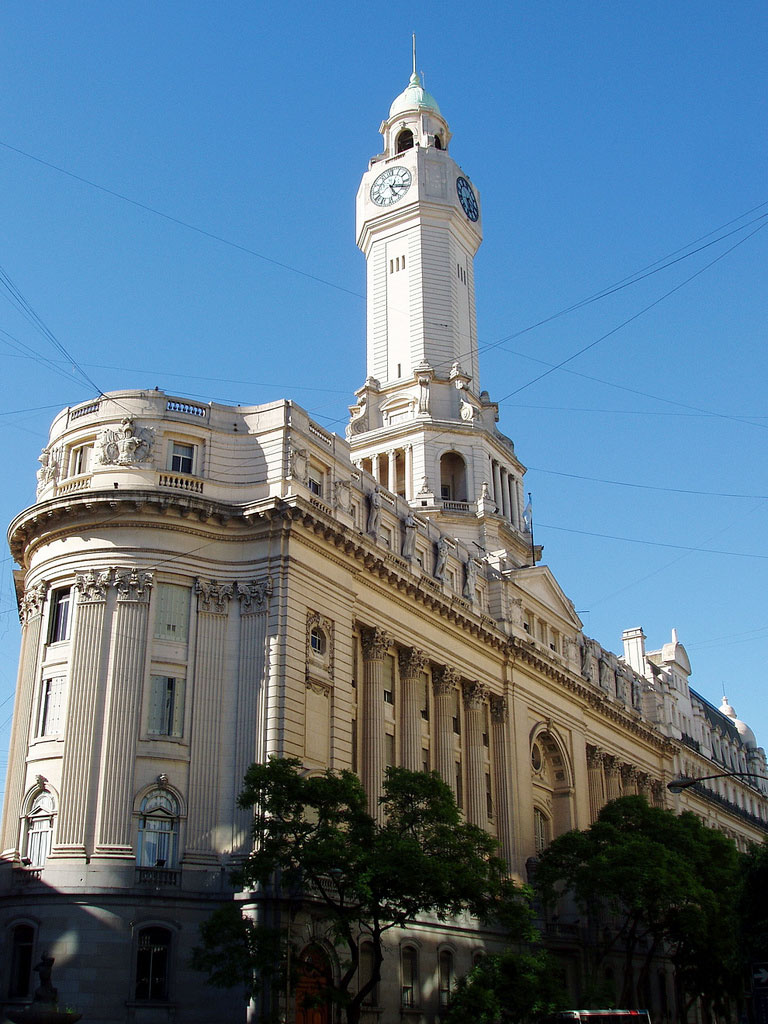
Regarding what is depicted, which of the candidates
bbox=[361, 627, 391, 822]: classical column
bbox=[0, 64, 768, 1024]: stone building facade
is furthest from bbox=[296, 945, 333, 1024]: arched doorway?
bbox=[361, 627, 391, 822]: classical column

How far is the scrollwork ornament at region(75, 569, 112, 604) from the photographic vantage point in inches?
1907

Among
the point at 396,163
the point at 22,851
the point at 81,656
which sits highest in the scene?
the point at 396,163

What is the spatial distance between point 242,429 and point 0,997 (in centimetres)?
2561

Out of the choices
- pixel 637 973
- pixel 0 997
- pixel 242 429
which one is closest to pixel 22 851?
pixel 0 997

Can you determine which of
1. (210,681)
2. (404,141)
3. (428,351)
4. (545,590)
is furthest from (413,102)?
(210,681)

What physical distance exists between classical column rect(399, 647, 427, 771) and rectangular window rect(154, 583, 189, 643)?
13.9 m

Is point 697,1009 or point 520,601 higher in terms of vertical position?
point 520,601

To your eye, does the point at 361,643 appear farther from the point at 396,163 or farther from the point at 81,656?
the point at 396,163

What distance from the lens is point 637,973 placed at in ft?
251

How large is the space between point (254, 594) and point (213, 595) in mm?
1768

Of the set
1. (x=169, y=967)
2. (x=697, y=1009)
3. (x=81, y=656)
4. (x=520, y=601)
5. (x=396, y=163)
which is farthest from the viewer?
(x=396, y=163)

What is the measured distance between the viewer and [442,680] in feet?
204

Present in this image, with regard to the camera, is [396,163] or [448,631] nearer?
[448,631]

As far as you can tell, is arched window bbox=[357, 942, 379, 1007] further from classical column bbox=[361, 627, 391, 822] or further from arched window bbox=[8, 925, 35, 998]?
arched window bbox=[8, 925, 35, 998]
